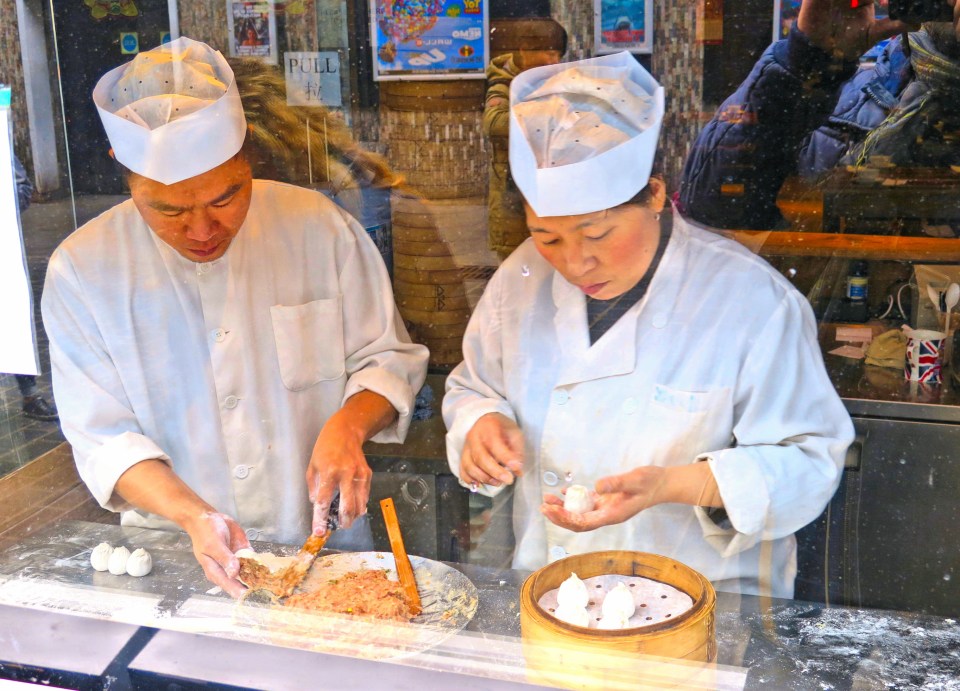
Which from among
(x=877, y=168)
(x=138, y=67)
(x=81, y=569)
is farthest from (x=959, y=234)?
(x=81, y=569)

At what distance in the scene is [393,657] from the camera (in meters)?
1.47

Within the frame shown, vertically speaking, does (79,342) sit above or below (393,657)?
above

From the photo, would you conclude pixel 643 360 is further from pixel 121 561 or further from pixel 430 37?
pixel 121 561

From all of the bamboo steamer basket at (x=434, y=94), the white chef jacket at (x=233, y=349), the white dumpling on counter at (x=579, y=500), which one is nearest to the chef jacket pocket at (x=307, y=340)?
the white chef jacket at (x=233, y=349)

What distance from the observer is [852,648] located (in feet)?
4.56

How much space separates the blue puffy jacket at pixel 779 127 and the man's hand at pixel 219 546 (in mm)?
942

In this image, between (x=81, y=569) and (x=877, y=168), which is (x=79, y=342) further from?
(x=877, y=168)

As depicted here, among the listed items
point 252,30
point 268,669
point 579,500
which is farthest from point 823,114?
point 268,669

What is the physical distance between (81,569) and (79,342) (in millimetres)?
412

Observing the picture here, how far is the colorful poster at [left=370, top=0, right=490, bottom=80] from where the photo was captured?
55.8 inches

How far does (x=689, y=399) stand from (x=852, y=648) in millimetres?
423

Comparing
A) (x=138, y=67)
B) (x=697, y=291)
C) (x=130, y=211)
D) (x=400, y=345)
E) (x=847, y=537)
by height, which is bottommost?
(x=847, y=537)

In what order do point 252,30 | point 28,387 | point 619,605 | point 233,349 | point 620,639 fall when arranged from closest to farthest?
point 620,639 → point 619,605 → point 252,30 → point 233,349 → point 28,387

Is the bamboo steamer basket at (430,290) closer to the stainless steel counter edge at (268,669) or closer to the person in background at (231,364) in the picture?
the person in background at (231,364)
